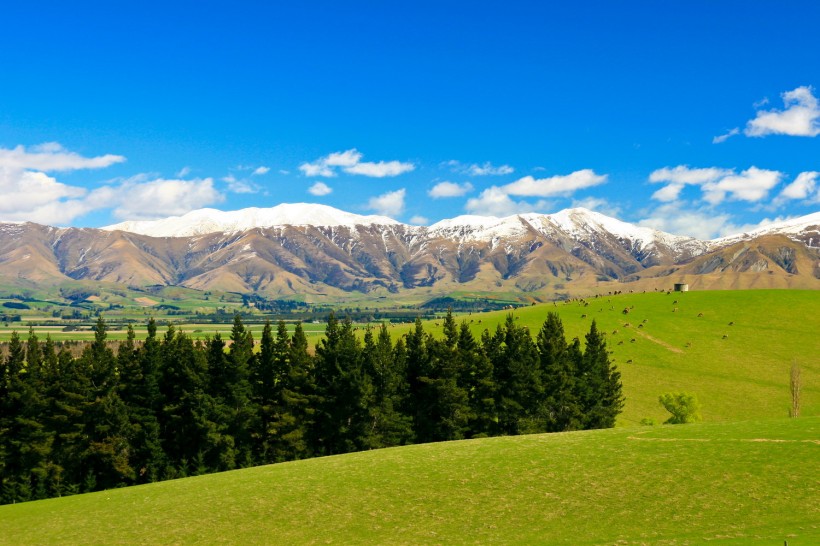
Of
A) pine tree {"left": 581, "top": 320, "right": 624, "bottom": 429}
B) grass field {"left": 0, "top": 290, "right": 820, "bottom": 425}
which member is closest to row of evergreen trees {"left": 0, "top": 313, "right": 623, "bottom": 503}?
pine tree {"left": 581, "top": 320, "right": 624, "bottom": 429}

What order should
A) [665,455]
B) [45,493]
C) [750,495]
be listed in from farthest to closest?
[45,493]
[665,455]
[750,495]

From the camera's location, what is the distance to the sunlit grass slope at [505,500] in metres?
41.2

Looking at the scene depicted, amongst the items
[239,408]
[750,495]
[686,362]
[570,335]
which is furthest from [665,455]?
[570,335]

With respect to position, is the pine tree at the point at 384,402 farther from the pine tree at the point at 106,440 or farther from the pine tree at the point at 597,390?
the pine tree at the point at 106,440

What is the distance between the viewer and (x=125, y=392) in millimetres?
84562

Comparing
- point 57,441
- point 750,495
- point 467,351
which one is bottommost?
point 57,441

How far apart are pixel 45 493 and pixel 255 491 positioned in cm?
3925

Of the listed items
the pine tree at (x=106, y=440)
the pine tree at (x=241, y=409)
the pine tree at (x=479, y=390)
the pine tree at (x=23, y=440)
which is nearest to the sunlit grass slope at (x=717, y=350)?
the pine tree at (x=479, y=390)

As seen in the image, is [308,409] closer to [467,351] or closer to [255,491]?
[467,351]

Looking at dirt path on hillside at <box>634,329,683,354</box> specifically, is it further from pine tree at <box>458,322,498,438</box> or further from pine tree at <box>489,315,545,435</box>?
pine tree at <box>458,322,498,438</box>

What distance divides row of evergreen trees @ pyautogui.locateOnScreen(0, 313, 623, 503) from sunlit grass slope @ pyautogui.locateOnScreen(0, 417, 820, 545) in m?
15.5

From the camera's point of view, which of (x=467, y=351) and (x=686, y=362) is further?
(x=686, y=362)

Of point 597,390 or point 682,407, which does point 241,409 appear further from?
point 682,407

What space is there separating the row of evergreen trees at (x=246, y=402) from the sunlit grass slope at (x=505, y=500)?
1545 centimetres
